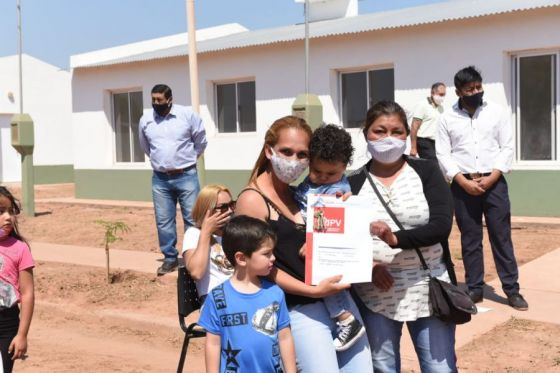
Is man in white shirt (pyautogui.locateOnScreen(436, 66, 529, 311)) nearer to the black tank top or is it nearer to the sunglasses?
the sunglasses

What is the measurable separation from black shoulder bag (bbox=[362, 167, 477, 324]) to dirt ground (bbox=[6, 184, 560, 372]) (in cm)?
200

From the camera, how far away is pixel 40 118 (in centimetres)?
2614

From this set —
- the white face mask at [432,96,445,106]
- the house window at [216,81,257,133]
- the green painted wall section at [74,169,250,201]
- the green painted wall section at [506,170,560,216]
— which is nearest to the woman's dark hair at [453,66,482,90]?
the white face mask at [432,96,445,106]

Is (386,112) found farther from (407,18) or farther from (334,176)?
(407,18)

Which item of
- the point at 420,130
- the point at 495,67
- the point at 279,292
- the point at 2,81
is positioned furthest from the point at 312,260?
the point at 2,81

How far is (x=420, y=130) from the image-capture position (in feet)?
36.3

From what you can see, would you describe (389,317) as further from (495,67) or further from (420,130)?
(495,67)

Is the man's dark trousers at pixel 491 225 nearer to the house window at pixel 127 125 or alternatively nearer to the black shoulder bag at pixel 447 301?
the black shoulder bag at pixel 447 301

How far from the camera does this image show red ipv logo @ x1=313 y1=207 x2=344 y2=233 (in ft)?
9.97

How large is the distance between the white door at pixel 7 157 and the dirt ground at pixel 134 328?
15687mm

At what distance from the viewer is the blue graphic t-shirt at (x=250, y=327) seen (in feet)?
9.97

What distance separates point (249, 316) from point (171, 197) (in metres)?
5.29

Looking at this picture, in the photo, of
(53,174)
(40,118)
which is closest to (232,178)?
(53,174)

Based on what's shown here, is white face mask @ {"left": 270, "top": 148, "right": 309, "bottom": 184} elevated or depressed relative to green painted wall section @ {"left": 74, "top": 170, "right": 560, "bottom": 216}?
elevated
